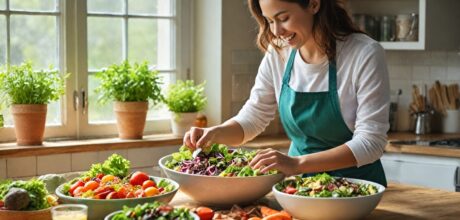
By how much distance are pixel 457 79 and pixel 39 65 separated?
2.64 metres

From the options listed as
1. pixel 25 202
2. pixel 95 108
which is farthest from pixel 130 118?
pixel 25 202

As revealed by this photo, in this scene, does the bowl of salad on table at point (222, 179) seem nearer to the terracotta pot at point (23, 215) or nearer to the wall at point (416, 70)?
the terracotta pot at point (23, 215)

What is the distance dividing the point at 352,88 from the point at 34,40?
2.28 m

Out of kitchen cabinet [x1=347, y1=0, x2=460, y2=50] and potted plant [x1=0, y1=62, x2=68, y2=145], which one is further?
kitchen cabinet [x1=347, y1=0, x2=460, y2=50]

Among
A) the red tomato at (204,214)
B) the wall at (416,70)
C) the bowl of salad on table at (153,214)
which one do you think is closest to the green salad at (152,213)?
the bowl of salad on table at (153,214)

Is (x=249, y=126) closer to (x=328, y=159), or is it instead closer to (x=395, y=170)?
A: (x=328, y=159)

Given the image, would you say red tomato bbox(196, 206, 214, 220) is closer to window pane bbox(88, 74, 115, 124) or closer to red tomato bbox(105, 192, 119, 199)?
red tomato bbox(105, 192, 119, 199)

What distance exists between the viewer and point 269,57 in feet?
10.8

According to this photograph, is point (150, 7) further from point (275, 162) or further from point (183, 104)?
point (275, 162)

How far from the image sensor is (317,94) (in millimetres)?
3135

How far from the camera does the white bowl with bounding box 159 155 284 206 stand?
2.70 metres

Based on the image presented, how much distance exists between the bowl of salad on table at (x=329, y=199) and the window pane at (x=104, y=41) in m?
2.48

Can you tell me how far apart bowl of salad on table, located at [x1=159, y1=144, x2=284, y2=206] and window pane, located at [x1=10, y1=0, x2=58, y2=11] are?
2.06 meters

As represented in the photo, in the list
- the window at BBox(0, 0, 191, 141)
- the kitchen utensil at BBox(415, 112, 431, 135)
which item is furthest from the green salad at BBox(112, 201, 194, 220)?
the kitchen utensil at BBox(415, 112, 431, 135)
